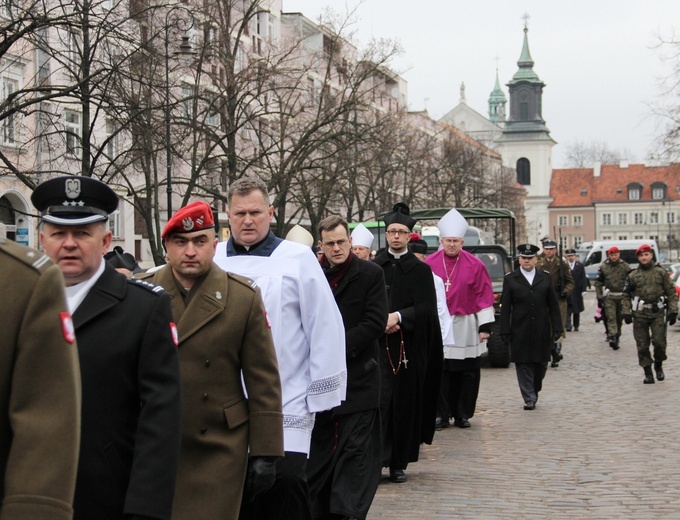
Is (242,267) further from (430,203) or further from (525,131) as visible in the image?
(525,131)

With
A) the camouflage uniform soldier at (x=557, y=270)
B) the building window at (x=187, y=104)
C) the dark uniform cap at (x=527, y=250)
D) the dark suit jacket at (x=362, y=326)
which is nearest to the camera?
the dark suit jacket at (x=362, y=326)

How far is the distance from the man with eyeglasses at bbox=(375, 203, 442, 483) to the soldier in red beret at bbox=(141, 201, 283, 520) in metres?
4.53

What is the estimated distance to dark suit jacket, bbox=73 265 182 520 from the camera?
3699 millimetres

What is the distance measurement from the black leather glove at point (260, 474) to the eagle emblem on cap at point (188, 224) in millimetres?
1000

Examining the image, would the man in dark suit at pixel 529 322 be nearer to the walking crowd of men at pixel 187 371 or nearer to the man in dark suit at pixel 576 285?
the walking crowd of men at pixel 187 371

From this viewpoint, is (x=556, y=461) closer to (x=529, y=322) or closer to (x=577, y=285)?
(x=529, y=322)

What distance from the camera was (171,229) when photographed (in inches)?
204

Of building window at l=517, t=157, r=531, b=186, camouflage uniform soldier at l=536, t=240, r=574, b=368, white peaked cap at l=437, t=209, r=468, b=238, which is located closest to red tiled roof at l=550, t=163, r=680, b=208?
building window at l=517, t=157, r=531, b=186

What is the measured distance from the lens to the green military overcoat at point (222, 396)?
4730mm

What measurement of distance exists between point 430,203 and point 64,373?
182 ft

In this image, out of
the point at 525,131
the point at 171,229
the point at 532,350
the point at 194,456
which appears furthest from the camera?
the point at 525,131

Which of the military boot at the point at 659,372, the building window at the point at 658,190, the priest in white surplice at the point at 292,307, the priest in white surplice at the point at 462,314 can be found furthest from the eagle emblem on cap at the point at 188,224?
the building window at the point at 658,190

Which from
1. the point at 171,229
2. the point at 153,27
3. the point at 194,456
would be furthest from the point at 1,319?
the point at 153,27

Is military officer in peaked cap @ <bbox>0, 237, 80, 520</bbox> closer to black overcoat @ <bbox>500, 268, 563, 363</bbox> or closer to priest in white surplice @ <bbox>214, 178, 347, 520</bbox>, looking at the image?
priest in white surplice @ <bbox>214, 178, 347, 520</bbox>
